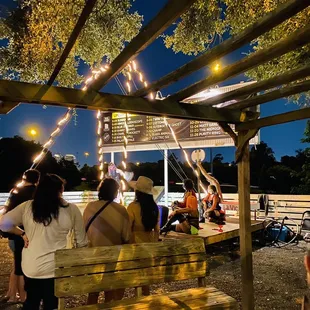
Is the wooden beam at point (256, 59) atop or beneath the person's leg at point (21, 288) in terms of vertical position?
atop

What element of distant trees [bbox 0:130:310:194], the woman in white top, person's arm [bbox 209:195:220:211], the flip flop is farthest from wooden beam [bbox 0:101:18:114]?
distant trees [bbox 0:130:310:194]

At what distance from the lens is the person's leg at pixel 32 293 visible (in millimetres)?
2984

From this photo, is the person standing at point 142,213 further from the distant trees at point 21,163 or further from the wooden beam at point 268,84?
the distant trees at point 21,163

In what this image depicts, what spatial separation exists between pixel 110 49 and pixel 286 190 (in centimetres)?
1903

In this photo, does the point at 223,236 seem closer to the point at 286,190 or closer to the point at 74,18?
the point at 74,18

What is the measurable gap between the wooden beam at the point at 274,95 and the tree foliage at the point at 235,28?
240 cm

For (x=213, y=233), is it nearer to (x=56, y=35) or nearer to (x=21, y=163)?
(x=56, y=35)

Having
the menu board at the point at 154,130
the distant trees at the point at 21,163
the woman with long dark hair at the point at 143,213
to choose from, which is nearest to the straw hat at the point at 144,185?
the woman with long dark hair at the point at 143,213

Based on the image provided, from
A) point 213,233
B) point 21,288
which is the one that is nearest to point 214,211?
point 213,233

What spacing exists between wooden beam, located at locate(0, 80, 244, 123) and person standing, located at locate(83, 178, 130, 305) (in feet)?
2.76

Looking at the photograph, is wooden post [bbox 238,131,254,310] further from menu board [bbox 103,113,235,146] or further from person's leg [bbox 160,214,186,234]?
menu board [bbox 103,113,235,146]

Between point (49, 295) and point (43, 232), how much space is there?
0.57 metres

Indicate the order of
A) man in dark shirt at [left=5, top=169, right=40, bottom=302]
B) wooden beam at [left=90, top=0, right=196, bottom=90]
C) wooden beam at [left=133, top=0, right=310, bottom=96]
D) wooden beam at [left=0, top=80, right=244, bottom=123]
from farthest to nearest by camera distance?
man in dark shirt at [left=5, top=169, right=40, bottom=302] < wooden beam at [left=0, top=80, right=244, bottom=123] < wooden beam at [left=133, top=0, right=310, bottom=96] < wooden beam at [left=90, top=0, right=196, bottom=90]

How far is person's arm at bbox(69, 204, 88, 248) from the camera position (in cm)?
314
